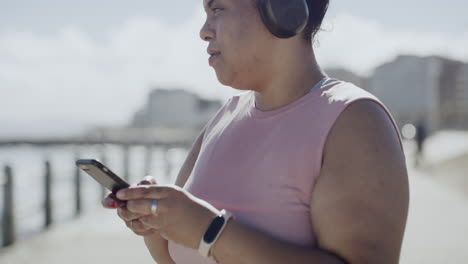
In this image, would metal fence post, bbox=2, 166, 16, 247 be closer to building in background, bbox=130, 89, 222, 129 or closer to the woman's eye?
the woman's eye

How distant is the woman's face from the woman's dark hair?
0.15 meters

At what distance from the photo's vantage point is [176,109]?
10100 cm

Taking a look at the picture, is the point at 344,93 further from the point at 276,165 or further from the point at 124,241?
the point at 124,241

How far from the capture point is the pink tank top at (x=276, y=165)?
1.40 meters

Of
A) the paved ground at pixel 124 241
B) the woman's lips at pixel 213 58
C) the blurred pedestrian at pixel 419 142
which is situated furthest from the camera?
the blurred pedestrian at pixel 419 142

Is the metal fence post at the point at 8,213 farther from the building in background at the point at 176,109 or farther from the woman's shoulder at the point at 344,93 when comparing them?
the building in background at the point at 176,109

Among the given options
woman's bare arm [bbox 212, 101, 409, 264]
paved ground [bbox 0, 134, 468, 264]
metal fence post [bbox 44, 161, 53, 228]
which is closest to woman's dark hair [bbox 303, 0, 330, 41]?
woman's bare arm [bbox 212, 101, 409, 264]

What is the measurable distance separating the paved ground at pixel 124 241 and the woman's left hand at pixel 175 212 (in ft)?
14.0

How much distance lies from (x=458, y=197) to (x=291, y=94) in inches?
380

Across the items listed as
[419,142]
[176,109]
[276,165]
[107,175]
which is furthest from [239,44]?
[176,109]

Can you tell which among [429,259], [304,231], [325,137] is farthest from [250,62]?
[429,259]

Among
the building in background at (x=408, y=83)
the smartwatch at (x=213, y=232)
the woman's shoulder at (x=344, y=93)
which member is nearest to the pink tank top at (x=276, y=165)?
the woman's shoulder at (x=344, y=93)

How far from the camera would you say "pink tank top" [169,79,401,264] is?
1403 millimetres

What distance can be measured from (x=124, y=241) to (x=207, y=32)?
5457mm
